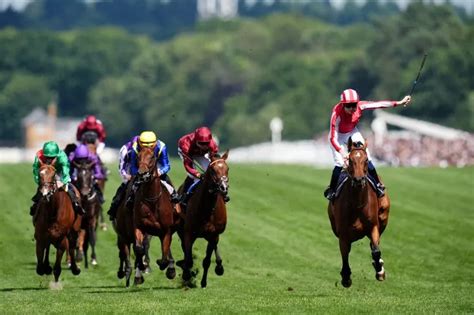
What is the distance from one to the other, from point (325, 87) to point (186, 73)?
23.1m

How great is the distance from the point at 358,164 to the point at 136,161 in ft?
14.8

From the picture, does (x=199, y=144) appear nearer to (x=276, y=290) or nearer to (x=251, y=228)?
(x=276, y=290)

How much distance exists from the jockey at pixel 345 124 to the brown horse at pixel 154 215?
2.49 meters

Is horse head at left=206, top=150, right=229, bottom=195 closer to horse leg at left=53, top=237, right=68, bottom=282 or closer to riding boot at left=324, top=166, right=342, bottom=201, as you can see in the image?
riding boot at left=324, top=166, right=342, bottom=201

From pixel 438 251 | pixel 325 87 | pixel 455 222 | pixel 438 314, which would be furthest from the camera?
pixel 325 87

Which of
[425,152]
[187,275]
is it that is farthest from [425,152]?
[187,275]

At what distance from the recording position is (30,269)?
1241 inches

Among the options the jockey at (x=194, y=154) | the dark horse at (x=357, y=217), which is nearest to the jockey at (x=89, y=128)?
the jockey at (x=194, y=154)

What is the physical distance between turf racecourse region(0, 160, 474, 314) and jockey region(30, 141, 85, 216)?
4.80 ft

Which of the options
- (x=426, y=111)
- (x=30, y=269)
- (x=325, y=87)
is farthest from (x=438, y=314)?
(x=325, y=87)

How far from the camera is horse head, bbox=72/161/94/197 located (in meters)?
30.8

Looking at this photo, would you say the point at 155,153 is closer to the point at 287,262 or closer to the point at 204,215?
the point at 204,215

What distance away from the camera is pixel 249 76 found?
563ft

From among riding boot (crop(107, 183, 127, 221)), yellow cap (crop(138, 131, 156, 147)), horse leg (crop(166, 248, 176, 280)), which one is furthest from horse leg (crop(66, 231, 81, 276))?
yellow cap (crop(138, 131, 156, 147))
